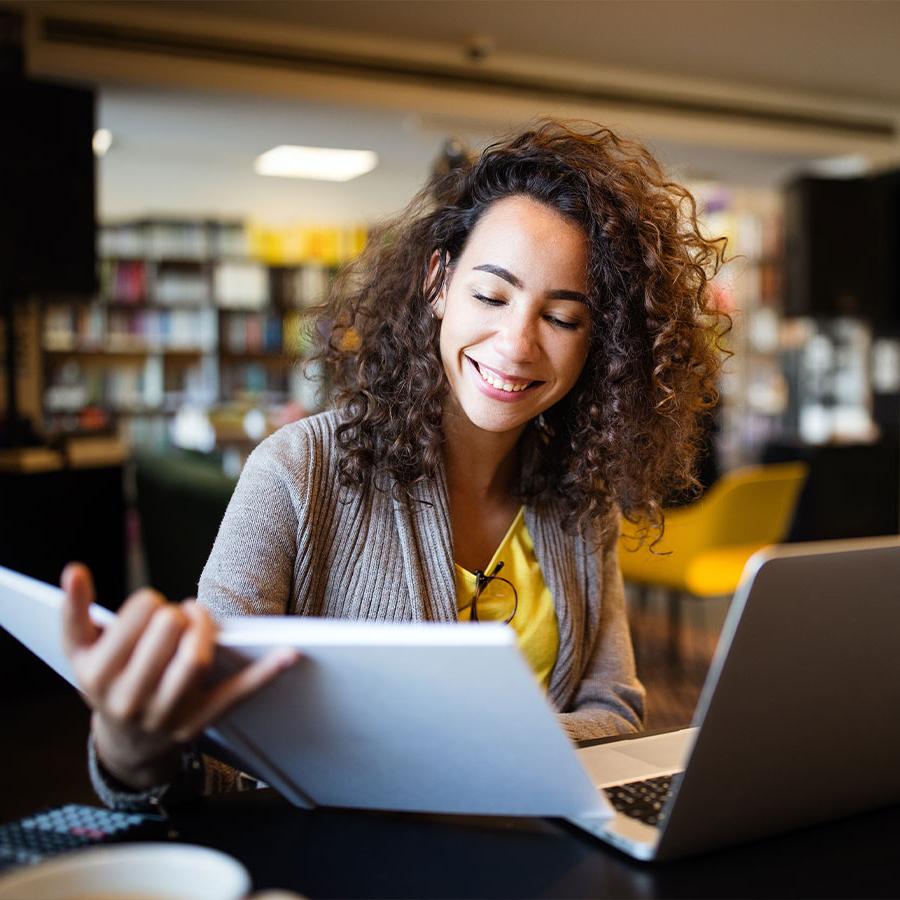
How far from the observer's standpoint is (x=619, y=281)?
1326 mm

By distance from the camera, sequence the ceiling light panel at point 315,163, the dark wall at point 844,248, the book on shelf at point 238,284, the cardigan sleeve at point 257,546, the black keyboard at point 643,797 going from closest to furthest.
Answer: the black keyboard at point 643,797
the cardigan sleeve at point 257,546
the dark wall at point 844,248
the ceiling light panel at point 315,163
the book on shelf at point 238,284

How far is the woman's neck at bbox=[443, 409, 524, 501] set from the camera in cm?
141

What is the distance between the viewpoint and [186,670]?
26.8 inches

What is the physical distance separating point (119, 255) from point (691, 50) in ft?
16.4

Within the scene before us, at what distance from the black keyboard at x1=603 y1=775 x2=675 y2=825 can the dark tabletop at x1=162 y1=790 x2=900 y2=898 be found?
0.05 metres

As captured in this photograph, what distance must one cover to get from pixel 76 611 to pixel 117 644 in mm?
47

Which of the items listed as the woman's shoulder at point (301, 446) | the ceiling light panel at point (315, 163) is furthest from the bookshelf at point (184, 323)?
the woman's shoulder at point (301, 446)

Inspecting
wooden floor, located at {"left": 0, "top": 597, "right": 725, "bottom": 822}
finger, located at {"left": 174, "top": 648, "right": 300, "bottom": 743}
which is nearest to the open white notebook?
finger, located at {"left": 174, "top": 648, "right": 300, "bottom": 743}

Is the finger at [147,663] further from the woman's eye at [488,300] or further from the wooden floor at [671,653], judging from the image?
the wooden floor at [671,653]

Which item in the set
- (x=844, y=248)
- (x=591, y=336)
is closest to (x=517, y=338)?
(x=591, y=336)

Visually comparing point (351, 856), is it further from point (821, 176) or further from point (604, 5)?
point (821, 176)

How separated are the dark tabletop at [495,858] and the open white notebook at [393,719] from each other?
2 centimetres

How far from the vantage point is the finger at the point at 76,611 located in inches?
28.0

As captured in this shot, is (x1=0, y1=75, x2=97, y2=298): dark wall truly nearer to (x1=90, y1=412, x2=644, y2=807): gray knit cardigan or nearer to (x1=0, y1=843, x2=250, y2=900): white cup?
(x1=90, y1=412, x2=644, y2=807): gray knit cardigan
